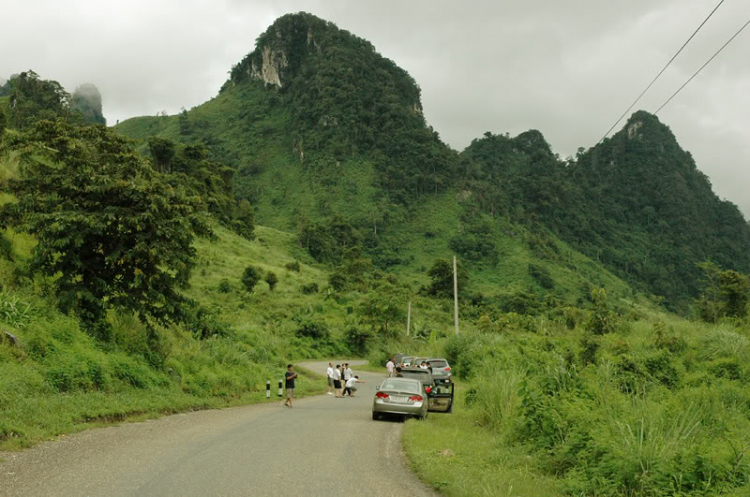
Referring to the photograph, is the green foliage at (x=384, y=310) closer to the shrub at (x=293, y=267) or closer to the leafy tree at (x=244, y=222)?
the shrub at (x=293, y=267)

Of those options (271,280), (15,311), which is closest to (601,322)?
(15,311)

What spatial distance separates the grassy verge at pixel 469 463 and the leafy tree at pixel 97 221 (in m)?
8.64

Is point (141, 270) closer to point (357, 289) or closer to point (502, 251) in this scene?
point (357, 289)

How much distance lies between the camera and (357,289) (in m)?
70.9

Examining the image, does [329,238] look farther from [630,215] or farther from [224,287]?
[630,215]

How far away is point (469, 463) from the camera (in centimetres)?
998

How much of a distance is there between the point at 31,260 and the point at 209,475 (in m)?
11.1

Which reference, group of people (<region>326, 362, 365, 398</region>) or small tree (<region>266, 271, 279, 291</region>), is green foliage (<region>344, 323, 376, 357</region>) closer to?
small tree (<region>266, 271, 279, 291</region>)

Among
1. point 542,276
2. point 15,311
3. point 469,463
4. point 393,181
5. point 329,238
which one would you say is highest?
point 393,181

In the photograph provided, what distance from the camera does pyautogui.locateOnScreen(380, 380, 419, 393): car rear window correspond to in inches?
679

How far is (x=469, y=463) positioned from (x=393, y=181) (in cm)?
13388

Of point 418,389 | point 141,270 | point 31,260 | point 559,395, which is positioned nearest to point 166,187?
point 141,270

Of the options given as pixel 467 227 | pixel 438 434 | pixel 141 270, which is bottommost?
pixel 438 434

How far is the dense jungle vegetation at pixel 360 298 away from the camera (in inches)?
401
